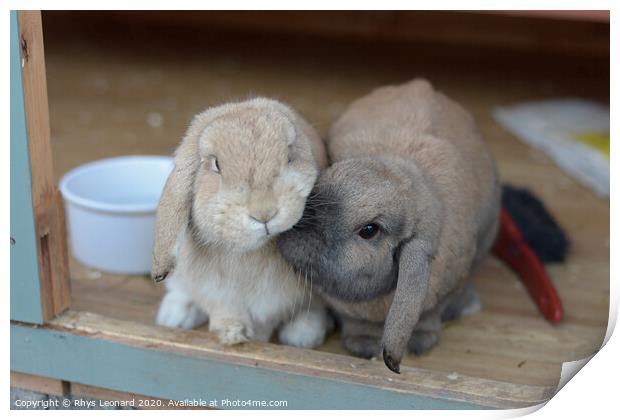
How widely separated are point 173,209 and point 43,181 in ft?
1.37

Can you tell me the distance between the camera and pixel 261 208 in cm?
159

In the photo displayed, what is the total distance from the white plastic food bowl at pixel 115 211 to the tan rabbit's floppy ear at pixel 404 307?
1.00 meters

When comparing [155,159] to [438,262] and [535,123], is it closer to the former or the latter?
[438,262]

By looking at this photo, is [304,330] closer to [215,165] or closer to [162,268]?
[162,268]

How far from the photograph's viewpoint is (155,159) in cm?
281

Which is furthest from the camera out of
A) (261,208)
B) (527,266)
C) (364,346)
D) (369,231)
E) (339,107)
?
(339,107)

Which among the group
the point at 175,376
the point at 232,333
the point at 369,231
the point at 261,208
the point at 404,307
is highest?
the point at 261,208

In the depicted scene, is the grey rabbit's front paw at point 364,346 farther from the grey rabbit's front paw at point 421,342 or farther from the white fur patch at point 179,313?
the white fur patch at point 179,313

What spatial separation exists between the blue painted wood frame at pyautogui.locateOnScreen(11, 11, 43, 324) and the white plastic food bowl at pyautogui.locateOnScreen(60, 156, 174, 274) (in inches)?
18.2

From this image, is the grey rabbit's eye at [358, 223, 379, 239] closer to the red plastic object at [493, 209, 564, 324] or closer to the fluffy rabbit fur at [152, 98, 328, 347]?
the fluffy rabbit fur at [152, 98, 328, 347]

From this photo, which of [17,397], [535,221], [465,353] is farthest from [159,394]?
[535,221]

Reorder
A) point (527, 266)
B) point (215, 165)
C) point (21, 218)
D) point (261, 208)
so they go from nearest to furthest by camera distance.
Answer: point (261, 208) → point (215, 165) → point (21, 218) → point (527, 266)

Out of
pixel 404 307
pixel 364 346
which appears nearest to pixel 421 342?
pixel 364 346

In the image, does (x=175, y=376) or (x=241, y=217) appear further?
(x=175, y=376)
